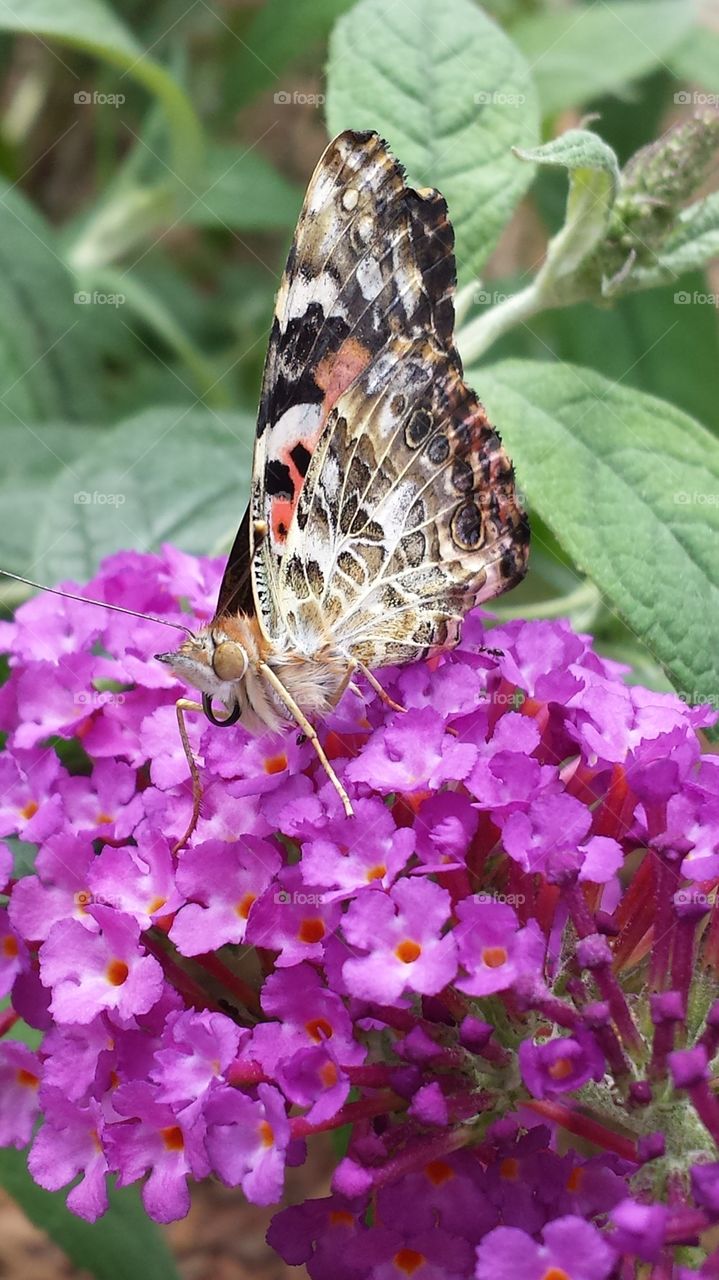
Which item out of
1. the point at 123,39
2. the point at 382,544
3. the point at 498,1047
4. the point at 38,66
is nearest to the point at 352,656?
the point at 382,544

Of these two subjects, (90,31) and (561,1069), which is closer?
(561,1069)

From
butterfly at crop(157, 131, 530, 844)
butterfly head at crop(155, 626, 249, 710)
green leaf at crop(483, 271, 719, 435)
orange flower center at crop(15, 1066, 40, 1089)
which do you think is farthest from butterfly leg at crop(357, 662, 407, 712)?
green leaf at crop(483, 271, 719, 435)

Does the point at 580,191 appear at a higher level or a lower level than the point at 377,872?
higher

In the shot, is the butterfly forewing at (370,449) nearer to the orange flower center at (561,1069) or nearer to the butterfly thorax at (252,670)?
the butterfly thorax at (252,670)

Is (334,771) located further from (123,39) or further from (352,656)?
(123,39)

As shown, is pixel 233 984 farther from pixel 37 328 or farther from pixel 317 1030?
pixel 37 328

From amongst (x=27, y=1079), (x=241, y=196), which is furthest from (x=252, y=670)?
(x=241, y=196)
